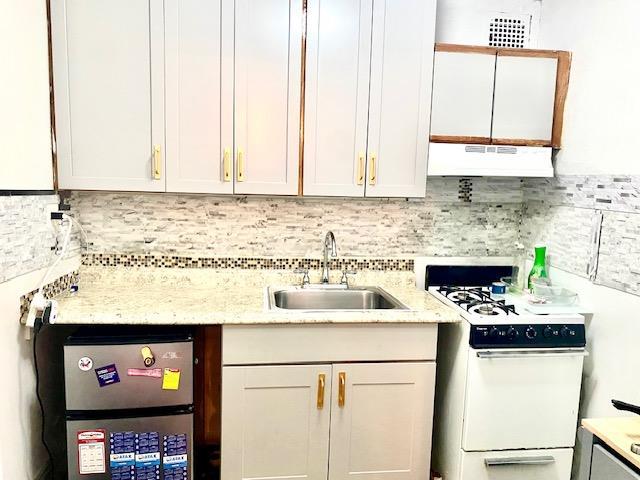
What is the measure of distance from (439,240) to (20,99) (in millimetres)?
2090

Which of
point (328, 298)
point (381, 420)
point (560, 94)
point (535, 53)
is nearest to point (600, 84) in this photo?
point (560, 94)

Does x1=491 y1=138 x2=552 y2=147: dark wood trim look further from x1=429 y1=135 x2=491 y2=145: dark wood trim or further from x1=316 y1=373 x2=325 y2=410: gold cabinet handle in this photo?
x1=316 y1=373 x2=325 y2=410: gold cabinet handle

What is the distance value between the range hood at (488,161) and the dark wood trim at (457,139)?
0.05 feet

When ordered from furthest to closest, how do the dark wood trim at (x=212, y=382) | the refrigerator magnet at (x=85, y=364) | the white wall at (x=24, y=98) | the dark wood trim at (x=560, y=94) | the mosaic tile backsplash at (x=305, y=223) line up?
the mosaic tile backsplash at (x=305, y=223)
the dark wood trim at (x=560, y=94)
the dark wood trim at (x=212, y=382)
the refrigerator magnet at (x=85, y=364)
the white wall at (x=24, y=98)

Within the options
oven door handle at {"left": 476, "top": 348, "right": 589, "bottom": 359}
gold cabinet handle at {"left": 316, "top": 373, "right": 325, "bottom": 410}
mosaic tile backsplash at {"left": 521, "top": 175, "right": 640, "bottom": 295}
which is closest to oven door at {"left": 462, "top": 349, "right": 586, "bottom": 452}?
oven door handle at {"left": 476, "top": 348, "right": 589, "bottom": 359}

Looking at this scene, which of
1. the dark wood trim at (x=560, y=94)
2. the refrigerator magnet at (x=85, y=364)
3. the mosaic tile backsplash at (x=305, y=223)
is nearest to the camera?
the refrigerator magnet at (x=85, y=364)

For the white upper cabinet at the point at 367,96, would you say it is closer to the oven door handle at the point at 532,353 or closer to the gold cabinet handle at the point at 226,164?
the gold cabinet handle at the point at 226,164

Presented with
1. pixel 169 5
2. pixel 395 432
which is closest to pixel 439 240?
pixel 395 432

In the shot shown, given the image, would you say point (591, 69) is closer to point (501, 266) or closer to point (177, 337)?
point (501, 266)

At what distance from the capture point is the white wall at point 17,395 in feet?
5.78

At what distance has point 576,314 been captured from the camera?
80.5 inches

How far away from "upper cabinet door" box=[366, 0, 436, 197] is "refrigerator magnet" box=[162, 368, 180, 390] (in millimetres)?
1188

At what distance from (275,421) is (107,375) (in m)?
0.71

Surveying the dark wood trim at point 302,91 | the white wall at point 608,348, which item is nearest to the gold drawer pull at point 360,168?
the dark wood trim at point 302,91
